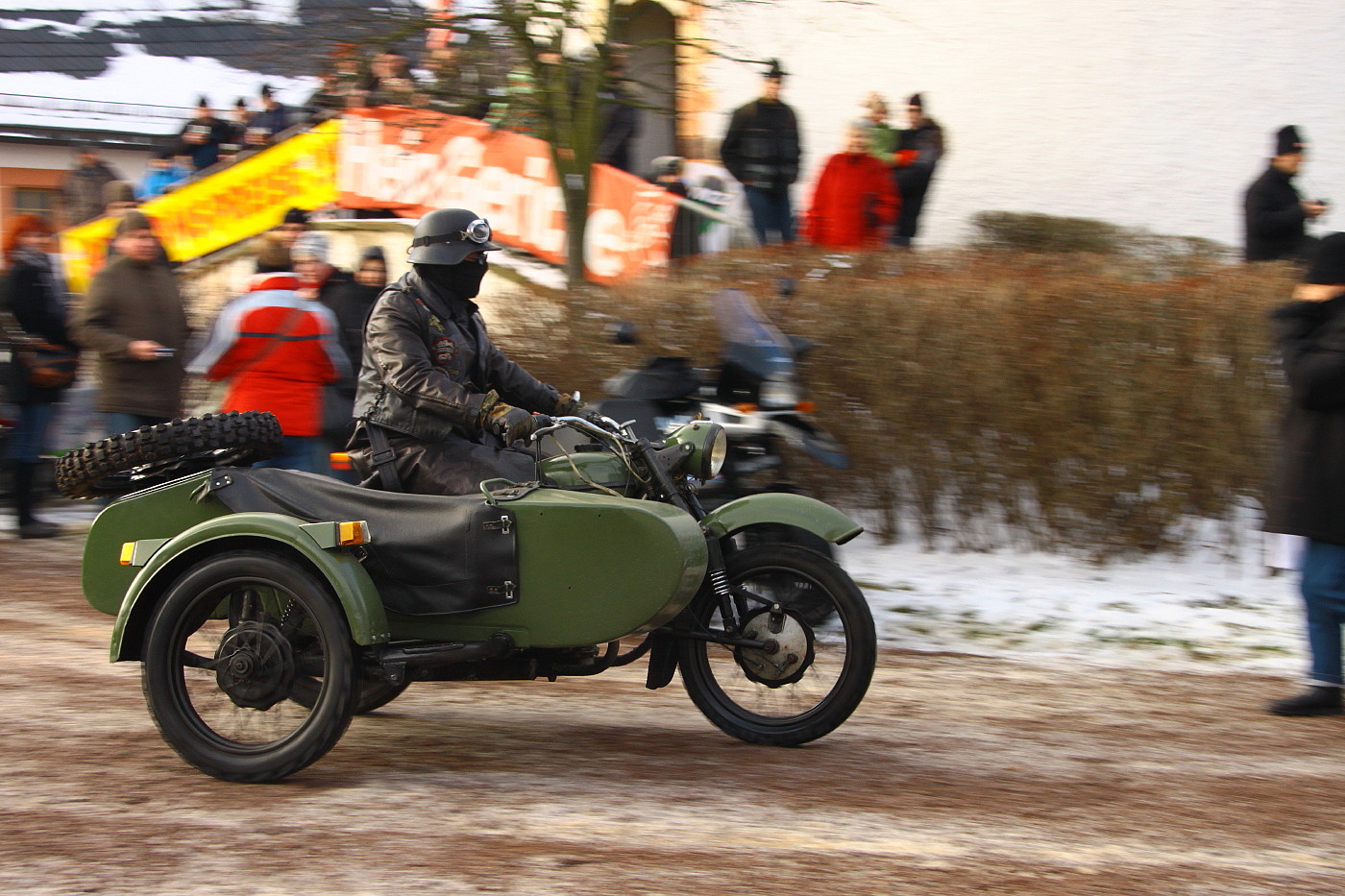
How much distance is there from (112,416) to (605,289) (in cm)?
314

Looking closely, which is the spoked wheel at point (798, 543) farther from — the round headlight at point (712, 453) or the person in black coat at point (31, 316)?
the person in black coat at point (31, 316)

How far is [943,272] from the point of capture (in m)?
9.23

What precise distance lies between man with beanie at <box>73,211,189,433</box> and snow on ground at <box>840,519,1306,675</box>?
427 centimetres

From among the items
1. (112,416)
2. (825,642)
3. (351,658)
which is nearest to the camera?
(351,658)

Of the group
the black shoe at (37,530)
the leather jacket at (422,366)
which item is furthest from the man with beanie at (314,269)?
the leather jacket at (422,366)

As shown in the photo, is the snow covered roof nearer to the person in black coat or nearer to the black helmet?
the person in black coat

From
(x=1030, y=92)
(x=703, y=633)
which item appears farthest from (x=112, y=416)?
(x=1030, y=92)

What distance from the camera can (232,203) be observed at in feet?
55.8

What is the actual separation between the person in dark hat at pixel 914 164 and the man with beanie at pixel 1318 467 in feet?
19.5

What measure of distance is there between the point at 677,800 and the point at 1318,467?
3228mm

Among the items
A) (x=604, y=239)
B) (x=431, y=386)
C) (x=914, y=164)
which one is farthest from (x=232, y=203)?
(x=431, y=386)

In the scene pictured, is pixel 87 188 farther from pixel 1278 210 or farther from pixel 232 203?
pixel 1278 210

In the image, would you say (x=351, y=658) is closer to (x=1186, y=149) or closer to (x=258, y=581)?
(x=258, y=581)

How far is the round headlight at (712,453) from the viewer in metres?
5.58
